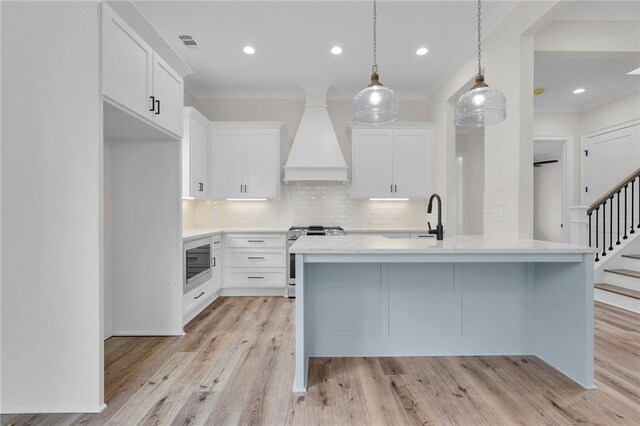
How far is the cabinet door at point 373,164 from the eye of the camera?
4.87m

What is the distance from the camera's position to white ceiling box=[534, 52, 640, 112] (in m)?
4.21

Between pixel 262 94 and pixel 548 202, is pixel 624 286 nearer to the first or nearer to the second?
pixel 548 202

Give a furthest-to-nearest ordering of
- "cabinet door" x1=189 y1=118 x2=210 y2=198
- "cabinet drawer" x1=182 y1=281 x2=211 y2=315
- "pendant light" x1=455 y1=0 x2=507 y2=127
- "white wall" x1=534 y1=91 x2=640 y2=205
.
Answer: "white wall" x1=534 y1=91 x2=640 y2=205
"cabinet door" x1=189 y1=118 x2=210 y2=198
"cabinet drawer" x1=182 y1=281 x2=211 y2=315
"pendant light" x1=455 y1=0 x2=507 y2=127

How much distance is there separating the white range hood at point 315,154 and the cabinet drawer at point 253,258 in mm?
1088

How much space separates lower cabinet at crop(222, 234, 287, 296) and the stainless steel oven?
51 centimetres

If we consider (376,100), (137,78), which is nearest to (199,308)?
(137,78)

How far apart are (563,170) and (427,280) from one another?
5.26 meters

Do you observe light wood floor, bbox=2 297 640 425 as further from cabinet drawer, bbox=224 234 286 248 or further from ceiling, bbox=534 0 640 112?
ceiling, bbox=534 0 640 112

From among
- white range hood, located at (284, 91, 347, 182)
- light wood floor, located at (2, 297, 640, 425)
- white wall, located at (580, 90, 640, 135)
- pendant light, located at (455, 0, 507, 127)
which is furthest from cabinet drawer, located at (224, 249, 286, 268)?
white wall, located at (580, 90, 640, 135)

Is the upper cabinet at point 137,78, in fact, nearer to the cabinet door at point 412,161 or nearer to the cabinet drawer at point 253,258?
the cabinet drawer at point 253,258

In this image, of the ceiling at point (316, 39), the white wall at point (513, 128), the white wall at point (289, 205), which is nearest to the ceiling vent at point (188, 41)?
the ceiling at point (316, 39)

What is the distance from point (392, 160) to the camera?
4883 mm

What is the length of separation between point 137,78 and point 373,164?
3.32m

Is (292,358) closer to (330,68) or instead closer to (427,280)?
(427,280)
